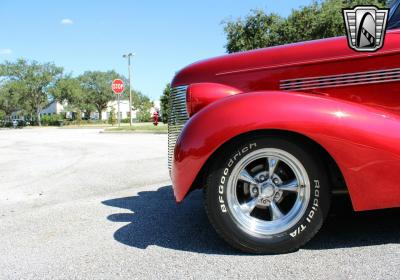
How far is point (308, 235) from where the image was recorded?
9.27 ft

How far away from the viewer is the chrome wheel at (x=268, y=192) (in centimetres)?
285

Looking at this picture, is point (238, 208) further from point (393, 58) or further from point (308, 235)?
point (393, 58)

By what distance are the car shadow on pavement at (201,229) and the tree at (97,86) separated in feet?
263

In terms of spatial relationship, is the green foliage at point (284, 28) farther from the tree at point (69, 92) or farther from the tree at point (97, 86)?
the tree at point (97, 86)

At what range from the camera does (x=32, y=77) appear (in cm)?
6284

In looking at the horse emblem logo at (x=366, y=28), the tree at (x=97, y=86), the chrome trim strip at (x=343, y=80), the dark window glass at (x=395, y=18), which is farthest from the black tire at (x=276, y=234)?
the tree at (x=97, y=86)

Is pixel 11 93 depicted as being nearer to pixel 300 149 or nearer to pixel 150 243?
pixel 150 243

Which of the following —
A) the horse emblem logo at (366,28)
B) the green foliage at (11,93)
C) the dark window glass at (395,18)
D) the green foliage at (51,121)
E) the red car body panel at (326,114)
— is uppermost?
the green foliage at (11,93)

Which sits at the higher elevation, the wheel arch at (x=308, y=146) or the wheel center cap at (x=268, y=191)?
the wheel arch at (x=308, y=146)

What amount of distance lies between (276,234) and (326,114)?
0.83m

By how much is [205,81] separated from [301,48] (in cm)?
77

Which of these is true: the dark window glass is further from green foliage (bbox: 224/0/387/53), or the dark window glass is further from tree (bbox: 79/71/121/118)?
tree (bbox: 79/71/121/118)

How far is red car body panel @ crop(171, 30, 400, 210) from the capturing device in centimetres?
272

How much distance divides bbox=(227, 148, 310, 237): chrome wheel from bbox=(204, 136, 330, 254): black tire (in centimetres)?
3
